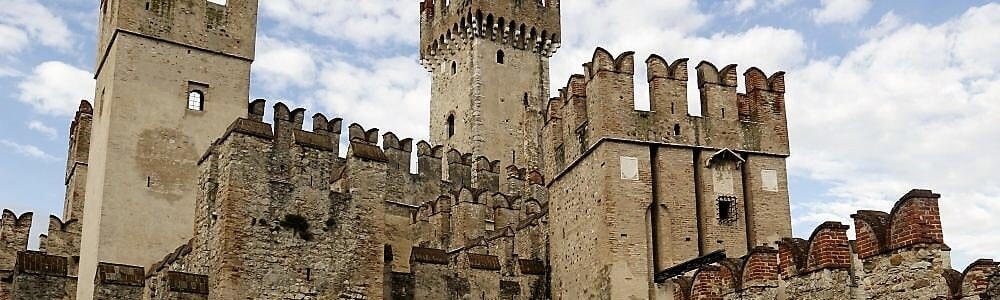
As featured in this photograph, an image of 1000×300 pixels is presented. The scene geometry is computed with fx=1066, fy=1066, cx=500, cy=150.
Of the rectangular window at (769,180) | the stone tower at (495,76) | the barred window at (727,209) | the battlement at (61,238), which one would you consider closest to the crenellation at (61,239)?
the battlement at (61,238)

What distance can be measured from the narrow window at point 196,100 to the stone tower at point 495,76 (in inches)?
845

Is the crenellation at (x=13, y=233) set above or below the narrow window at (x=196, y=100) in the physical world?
below

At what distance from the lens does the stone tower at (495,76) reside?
5016 centimetres

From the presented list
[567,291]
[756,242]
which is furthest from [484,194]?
[756,242]

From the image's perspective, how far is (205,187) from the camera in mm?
22016

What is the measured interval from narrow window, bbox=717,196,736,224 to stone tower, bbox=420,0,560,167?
24228mm

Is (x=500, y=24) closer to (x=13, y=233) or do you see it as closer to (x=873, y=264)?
(x=13, y=233)

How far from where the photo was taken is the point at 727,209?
25.8 m

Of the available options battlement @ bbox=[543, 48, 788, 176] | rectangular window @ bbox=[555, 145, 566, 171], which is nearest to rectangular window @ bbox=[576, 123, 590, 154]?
battlement @ bbox=[543, 48, 788, 176]

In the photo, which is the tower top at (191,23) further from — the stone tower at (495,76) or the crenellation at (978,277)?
the crenellation at (978,277)

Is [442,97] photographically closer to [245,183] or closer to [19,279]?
[19,279]

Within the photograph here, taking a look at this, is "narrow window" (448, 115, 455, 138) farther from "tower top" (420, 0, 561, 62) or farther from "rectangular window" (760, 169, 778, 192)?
"rectangular window" (760, 169, 778, 192)

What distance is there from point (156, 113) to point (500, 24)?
25.8 m

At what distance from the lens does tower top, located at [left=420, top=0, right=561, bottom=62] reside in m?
51.4
